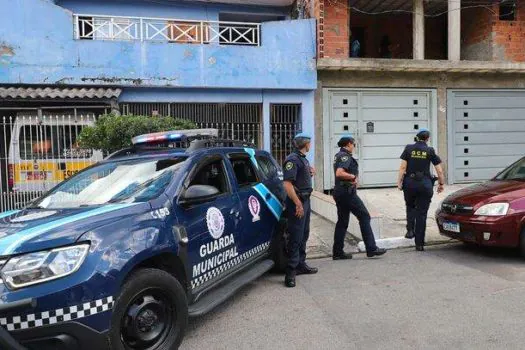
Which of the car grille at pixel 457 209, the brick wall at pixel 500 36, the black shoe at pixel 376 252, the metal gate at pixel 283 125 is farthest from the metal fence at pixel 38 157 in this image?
the brick wall at pixel 500 36

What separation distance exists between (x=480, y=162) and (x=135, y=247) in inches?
474

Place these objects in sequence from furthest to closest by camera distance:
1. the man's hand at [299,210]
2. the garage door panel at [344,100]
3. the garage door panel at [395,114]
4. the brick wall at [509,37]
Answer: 1. the brick wall at [509,37]
2. the garage door panel at [395,114]
3. the garage door panel at [344,100]
4. the man's hand at [299,210]

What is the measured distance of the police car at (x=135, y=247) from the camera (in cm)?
276

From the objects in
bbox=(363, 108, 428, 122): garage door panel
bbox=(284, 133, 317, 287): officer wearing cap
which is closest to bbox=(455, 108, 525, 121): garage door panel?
bbox=(363, 108, 428, 122): garage door panel

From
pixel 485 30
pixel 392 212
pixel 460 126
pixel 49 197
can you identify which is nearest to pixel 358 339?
pixel 49 197

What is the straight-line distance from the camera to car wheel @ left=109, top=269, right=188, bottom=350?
10.0 ft

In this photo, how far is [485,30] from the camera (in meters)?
13.5

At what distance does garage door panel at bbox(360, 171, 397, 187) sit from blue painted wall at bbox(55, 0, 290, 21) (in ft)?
17.4

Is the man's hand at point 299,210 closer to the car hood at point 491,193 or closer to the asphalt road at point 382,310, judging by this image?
the asphalt road at point 382,310

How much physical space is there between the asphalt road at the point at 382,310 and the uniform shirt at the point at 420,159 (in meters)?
1.39

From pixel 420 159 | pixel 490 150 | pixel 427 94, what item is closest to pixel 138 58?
pixel 420 159

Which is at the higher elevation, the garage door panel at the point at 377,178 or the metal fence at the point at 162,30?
the metal fence at the point at 162,30

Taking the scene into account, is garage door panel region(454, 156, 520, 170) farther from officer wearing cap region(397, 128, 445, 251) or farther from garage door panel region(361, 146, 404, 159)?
officer wearing cap region(397, 128, 445, 251)

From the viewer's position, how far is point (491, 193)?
634 cm
